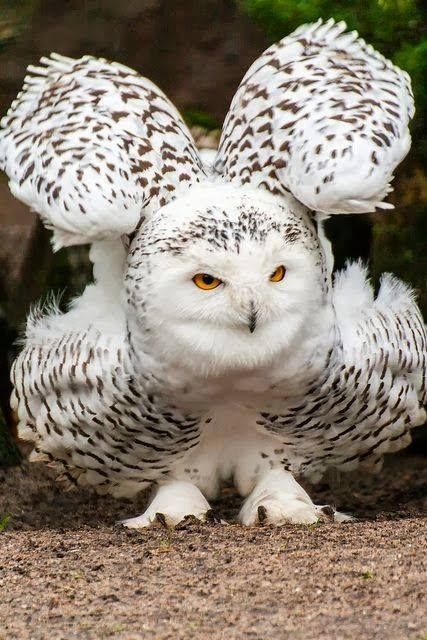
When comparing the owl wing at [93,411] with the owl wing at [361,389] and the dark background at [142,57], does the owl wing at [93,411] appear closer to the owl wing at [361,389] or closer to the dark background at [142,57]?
the owl wing at [361,389]

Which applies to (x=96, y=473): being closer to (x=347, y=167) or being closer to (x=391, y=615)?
(x=347, y=167)

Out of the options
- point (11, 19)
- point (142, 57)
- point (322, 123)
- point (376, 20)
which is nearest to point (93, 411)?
point (322, 123)

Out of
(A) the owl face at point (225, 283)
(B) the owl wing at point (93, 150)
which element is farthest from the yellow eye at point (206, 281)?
(B) the owl wing at point (93, 150)

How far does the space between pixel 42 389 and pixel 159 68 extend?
223cm

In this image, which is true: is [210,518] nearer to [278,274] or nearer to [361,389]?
[361,389]

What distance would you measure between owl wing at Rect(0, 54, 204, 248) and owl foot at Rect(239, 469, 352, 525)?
3.69 ft

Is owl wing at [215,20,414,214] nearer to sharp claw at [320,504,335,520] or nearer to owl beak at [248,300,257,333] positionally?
owl beak at [248,300,257,333]

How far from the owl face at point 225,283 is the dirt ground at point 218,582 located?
62cm

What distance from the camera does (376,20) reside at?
4.98 m


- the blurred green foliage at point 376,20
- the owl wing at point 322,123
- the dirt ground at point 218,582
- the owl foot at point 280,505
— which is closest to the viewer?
the dirt ground at point 218,582

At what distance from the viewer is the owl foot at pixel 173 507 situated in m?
4.46

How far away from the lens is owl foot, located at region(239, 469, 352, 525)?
14.4ft

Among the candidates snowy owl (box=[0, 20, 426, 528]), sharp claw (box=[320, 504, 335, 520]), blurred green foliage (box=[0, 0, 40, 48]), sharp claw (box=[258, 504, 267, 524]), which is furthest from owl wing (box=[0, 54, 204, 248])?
sharp claw (box=[320, 504, 335, 520])

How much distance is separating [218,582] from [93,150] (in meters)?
1.65
